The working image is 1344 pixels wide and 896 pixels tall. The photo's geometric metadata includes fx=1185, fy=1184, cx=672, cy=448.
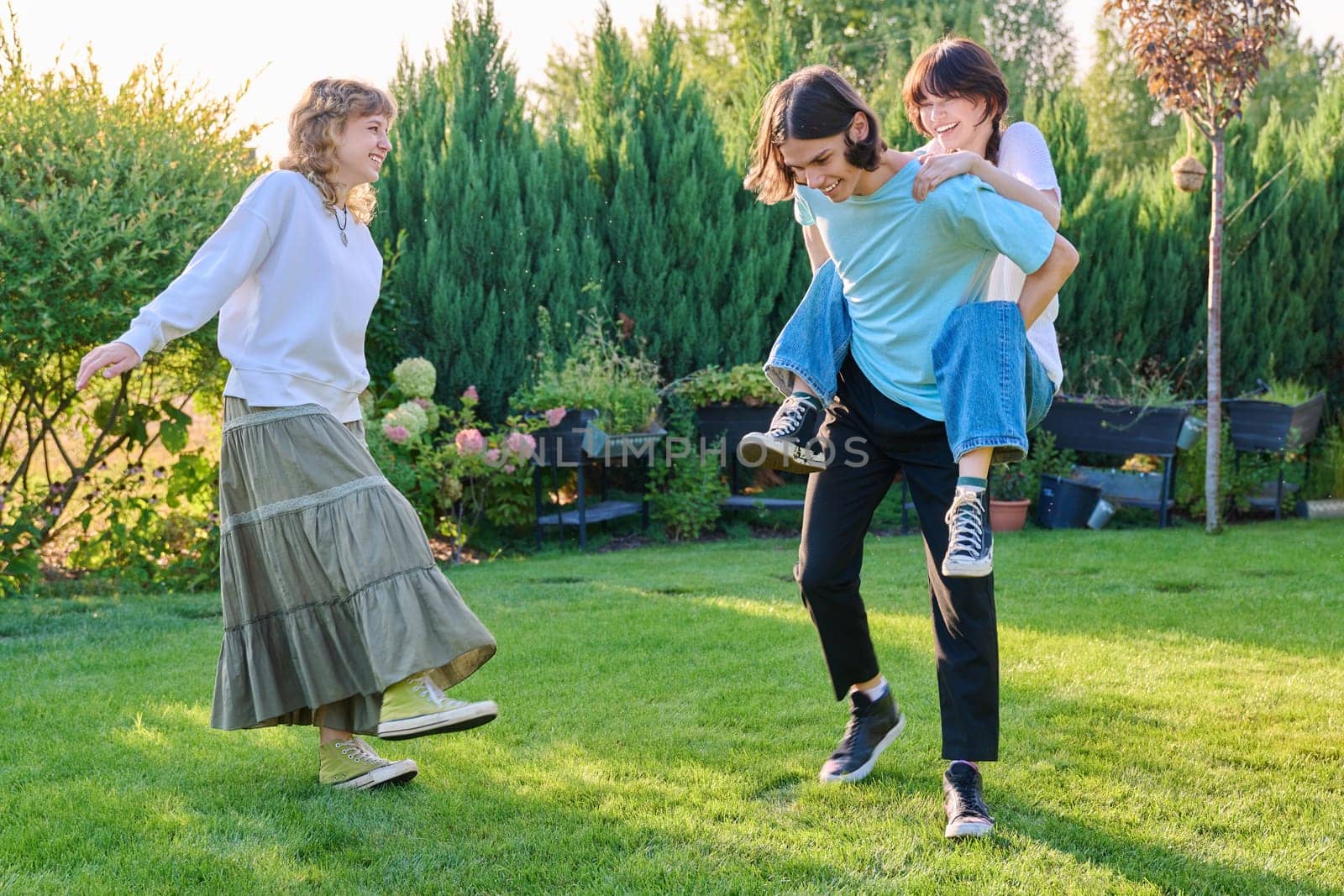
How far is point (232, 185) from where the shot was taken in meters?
6.89

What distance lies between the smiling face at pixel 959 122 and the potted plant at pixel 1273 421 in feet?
20.0

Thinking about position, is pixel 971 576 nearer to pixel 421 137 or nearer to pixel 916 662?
pixel 916 662

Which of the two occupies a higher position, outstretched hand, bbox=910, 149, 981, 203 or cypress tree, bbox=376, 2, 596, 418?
cypress tree, bbox=376, 2, 596, 418

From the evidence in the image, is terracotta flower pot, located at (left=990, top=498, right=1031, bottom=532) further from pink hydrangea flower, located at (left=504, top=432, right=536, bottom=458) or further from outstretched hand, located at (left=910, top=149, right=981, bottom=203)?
outstretched hand, located at (left=910, top=149, right=981, bottom=203)

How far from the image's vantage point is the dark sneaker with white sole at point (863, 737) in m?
2.97

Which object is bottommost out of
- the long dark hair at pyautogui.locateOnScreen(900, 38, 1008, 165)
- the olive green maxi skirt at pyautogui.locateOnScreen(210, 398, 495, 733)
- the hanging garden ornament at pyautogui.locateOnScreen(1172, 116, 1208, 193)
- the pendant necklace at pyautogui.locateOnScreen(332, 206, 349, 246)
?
the olive green maxi skirt at pyautogui.locateOnScreen(210, 398, 495, 733)

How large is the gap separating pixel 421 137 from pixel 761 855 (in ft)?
23.8

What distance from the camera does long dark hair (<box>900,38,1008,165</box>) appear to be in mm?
2891

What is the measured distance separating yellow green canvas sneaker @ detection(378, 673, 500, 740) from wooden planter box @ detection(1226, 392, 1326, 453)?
23.1ft

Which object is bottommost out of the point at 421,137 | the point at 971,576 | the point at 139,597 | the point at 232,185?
the point at 139,597

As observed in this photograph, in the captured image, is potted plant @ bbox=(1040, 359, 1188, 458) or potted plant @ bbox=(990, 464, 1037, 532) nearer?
potted plant @ bbox=(990, 464, 1037, 532)

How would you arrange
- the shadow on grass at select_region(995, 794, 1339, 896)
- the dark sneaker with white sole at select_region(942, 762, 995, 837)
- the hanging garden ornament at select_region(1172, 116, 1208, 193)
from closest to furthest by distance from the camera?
the shadow on grass at select_region(995, 794, 1339, 896) < the dark sneaker with white sole at select_region(942, 762, 995, 837) < the hanging garden ornament at select_region(1172, 116, 1208, 193)

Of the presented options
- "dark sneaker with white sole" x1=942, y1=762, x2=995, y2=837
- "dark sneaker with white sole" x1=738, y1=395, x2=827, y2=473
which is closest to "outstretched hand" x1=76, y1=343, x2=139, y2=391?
"dark sneaker with white sole" x1=738, y1=395, x2=827, y2=473

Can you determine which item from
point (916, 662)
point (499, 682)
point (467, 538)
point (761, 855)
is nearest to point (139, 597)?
point (467, 538)
